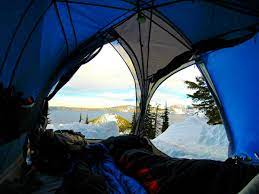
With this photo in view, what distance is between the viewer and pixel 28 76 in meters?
2.81

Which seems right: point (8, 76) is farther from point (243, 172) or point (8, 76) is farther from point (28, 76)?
point (243, 172)

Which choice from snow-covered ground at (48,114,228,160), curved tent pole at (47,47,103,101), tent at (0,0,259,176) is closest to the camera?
tent at (0,0,259,176)

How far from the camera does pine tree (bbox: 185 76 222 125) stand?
1332 centimetres

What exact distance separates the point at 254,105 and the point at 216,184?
2.54 metres

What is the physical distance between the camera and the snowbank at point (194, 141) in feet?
16.4

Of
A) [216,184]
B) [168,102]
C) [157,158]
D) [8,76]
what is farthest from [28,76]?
[168,102]

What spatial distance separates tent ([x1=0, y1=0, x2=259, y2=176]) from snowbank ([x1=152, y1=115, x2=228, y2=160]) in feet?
A: 2.41

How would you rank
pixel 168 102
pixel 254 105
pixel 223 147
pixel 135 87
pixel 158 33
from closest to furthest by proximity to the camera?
pixel 254 105
pixel 158 33
pixel 135 87
pixel 223 147
pixel 168 102

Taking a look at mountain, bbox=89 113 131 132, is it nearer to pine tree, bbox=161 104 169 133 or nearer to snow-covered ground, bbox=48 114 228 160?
snow-covered ground, bbox=48 114 228 160

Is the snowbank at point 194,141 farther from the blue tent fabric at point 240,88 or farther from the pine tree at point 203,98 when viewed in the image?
the pine tree at point 203,98

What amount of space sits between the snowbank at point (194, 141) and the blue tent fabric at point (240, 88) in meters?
0.67

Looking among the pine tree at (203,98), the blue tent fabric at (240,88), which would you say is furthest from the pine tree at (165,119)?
the blue tent fabric at (240,88)

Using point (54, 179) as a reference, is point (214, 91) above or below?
above

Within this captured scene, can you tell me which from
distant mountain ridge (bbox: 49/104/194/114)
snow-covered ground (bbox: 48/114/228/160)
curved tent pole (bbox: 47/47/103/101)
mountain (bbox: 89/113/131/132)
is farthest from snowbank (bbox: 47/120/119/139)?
mountain (bbox: 89/113/131/132)
